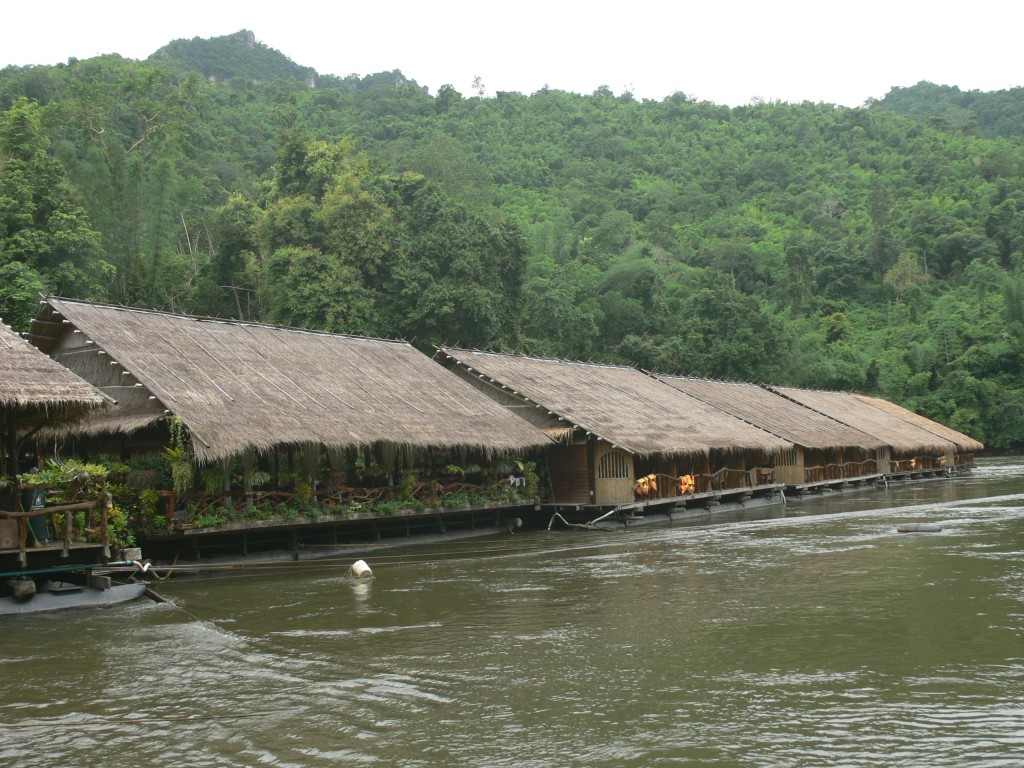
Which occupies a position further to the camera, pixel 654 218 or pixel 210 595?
pixel 654 218

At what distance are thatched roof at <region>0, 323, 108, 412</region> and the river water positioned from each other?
2.82 metres

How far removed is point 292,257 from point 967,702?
106 feet

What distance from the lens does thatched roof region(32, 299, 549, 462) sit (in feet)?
55.3

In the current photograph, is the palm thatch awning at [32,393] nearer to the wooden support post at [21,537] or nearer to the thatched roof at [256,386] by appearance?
the wooden support post at [21,537]

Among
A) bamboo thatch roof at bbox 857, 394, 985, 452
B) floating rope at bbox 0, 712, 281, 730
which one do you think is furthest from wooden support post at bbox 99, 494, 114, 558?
bamboo thatch roof at bbox 857, 394, 985, 452

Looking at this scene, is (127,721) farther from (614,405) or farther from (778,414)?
(778,414)

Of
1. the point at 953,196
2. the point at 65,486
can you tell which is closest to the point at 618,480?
the point at 65,486

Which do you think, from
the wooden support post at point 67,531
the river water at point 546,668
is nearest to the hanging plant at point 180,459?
the river water at point 546,668

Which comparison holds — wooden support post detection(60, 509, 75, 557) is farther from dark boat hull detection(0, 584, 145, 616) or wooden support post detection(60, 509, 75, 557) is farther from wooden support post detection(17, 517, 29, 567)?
dark boat hull detection(0, 584, 145, 616)

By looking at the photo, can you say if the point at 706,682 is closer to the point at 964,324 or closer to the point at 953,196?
the point at 964,324

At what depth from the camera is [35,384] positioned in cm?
1277

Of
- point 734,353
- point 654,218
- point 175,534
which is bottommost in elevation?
point 175,534

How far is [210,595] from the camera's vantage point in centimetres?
1475

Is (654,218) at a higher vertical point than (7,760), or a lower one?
higher
